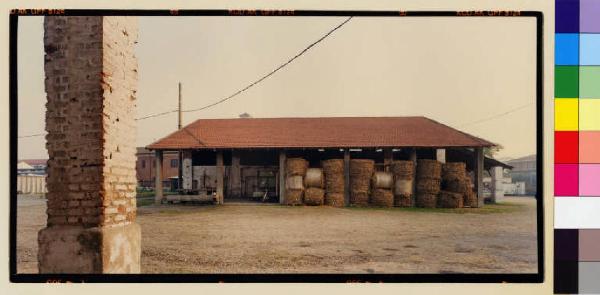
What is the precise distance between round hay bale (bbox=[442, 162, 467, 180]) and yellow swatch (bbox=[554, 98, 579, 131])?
9641 millimetres

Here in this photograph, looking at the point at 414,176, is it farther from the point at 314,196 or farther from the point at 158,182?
the point at 158,182

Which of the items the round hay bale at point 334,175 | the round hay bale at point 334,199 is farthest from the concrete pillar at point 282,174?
the round hay bale at point 334,199

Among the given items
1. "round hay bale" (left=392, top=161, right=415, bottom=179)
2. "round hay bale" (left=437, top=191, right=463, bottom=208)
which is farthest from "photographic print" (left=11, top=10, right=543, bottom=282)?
"round hay bale" (left=392, top=161, right=415, bottom=179)

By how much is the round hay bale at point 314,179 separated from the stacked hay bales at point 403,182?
8.21 feet

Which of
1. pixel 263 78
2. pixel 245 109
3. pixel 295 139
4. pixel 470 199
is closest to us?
pixel 263 78

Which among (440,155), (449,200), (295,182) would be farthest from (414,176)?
(295,182)

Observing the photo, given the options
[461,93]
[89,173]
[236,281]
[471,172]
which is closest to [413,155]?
[471,172]

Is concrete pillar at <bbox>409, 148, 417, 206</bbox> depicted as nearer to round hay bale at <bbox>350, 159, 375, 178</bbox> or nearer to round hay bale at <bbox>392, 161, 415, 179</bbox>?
round hay bale at <bbox>392, 161, 415, 179</bbox>

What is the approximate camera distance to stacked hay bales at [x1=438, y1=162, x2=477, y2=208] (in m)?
14.2

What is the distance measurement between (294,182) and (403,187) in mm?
3697

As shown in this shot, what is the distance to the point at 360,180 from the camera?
50.6 feet

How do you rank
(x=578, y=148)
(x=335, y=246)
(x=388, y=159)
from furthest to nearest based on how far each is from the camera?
(x=388, y=159), (x=335, y=246), (x=578, y=148)
